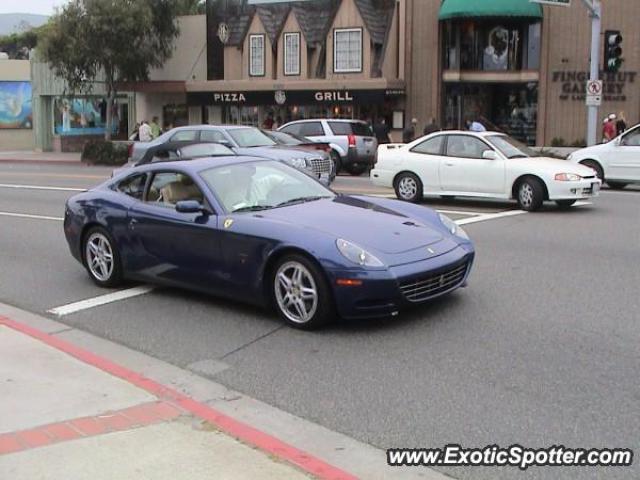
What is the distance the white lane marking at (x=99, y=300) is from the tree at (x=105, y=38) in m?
27.3

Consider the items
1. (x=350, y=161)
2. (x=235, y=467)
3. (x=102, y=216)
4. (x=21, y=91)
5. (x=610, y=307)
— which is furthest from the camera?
(x=21, y=91)

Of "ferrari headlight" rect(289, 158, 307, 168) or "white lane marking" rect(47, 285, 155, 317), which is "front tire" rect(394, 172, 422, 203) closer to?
"ferrari headlight" rect(289, 158, 307, 168)

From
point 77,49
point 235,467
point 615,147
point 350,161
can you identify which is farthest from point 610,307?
point 77,49

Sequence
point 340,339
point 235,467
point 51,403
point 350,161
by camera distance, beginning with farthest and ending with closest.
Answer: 1. point 350,161
2. point 340,339
3. point 51,403
4. point 235,467

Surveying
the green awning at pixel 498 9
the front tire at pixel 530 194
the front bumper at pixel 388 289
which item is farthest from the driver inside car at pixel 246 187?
the green awning at pixel 498 9

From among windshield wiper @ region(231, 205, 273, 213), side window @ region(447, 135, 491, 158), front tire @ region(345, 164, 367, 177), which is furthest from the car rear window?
windshield wiper @ region(231, 205, 273, 213)

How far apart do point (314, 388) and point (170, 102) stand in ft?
114

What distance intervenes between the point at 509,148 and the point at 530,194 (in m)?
1.18

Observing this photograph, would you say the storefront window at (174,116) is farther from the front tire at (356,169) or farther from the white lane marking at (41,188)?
the white lane marking at (41,188)

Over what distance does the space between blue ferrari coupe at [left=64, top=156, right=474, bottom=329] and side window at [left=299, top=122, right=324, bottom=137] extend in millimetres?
15796

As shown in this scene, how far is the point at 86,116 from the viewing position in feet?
144

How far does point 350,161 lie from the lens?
23.8 m

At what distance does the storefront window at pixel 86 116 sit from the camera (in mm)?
42688

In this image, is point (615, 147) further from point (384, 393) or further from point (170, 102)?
point (170, 102)
